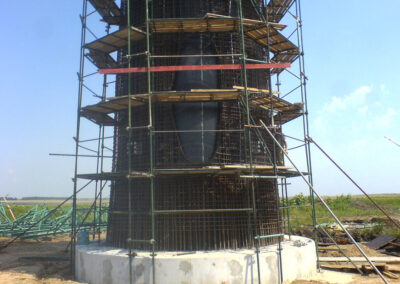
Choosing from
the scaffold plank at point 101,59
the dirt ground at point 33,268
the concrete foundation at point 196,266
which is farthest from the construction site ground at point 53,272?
the scaffold plank at point 101,59

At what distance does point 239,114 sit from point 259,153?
2.01 meters

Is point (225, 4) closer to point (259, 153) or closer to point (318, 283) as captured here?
point (259, 153)

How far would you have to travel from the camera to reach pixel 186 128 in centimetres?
1354

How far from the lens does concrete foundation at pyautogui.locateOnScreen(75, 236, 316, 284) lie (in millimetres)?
10500

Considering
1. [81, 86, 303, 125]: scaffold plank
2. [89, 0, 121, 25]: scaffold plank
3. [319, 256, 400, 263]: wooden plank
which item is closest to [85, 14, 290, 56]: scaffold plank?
[81, 86, 303, 125]: scaffold plank

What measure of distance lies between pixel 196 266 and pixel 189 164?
398 centimetres

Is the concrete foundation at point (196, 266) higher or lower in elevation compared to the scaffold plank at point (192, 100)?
lower

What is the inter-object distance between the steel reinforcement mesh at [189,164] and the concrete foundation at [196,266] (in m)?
0.97

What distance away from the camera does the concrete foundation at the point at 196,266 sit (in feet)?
34.4

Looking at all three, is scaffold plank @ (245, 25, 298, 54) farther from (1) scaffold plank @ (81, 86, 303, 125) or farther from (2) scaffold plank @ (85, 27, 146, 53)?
(2) scaffold plank @ (85, 27, 146, 53)

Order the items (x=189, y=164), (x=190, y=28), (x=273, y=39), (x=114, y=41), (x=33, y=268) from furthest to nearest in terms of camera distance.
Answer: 1. (x=273, y=39)
2. (x=114, y=41)
3. (x=33, y=268)
4. (x=190, y=28)
5. (x=189, y=164)

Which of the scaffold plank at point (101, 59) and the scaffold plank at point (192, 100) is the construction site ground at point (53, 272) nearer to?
the scaffold plank at point (192, 100)

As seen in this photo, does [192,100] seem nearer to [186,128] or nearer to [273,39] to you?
[186,128]

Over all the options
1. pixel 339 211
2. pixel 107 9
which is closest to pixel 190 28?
pixel 107 9
